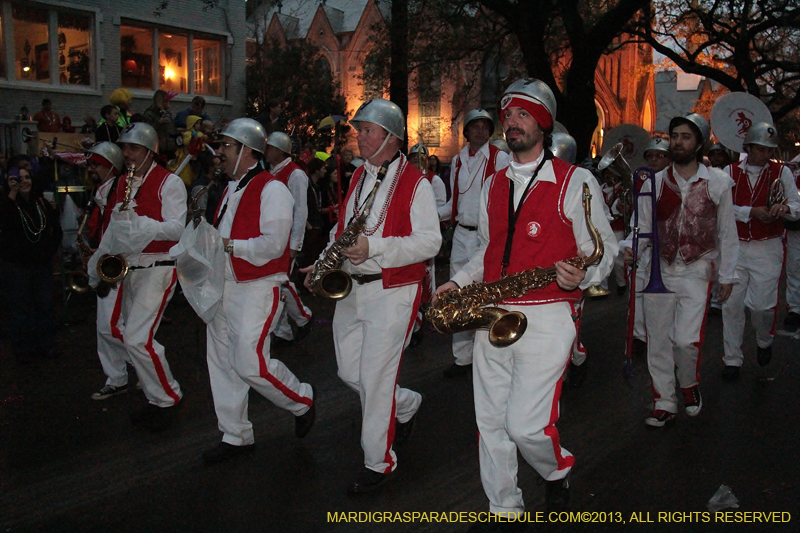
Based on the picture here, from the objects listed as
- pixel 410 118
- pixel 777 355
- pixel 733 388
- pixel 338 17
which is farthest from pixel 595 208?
pixel 338 17

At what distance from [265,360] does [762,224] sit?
526 centimetres

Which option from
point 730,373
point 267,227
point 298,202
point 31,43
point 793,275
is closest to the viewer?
point 267,227

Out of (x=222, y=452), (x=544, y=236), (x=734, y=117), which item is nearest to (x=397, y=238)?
(x=544, y=236)

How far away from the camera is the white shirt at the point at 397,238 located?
4148mm

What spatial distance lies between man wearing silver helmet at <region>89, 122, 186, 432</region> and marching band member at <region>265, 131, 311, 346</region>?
2.35 metres

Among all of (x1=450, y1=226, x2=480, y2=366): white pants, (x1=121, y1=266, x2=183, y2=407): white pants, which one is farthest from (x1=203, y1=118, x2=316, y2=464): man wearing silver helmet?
(x1=450, y1=226, x2=480, y2=366): white pants

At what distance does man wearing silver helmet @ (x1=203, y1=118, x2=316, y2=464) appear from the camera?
4645 millimetres

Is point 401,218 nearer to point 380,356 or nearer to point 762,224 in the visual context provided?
point 380,356

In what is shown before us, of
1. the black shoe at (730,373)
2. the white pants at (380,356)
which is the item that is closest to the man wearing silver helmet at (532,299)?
the white pants at (380,356)

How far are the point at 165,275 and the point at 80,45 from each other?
14.6m

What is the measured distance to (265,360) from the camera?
4695mm

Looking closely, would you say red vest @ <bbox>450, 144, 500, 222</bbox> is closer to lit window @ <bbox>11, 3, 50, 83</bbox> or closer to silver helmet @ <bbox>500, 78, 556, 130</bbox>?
silver helmet @ <bbox>500, 78, 556, 130</bbox>

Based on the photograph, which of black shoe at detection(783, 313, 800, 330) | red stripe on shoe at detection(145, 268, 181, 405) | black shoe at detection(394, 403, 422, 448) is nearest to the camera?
black shoe at detection(394, 403, 422, 448)

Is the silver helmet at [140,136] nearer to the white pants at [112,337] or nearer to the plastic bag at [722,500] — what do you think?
the white pants at [112,337]
